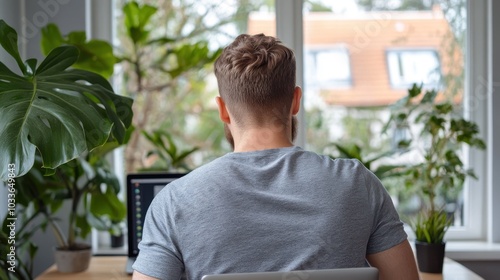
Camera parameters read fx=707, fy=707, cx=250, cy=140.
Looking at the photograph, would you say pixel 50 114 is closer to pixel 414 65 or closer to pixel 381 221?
pixel 381 221

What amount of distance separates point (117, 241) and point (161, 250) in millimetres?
1905

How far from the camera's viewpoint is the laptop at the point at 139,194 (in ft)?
8.17

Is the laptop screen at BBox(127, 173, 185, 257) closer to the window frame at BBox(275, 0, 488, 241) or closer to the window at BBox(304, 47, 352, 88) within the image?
the window frame at BBox(275, 0, 488, 241)

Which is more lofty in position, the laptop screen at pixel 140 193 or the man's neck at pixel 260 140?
the man's neck at pixel 260 140

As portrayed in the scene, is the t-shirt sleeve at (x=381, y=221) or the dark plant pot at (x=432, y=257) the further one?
the dark plant pot at (x=432, y=257)

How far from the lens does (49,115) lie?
1670 mm

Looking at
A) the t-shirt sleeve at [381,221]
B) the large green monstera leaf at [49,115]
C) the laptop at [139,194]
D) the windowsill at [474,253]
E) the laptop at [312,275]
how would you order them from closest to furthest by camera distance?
the laptop at [312,275], the t-shirt sleeve at [381,221], the large green monstera leaf at [49,115], the laptop at [139,194], the windowsill at [474,253]

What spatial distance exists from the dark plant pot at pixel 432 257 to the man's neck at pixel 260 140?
1343 mm

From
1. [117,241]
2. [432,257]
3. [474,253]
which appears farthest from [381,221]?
[117,241]

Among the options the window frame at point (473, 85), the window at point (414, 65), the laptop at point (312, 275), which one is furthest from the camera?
the window at point (414, 65)

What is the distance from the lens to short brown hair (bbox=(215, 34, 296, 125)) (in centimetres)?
137

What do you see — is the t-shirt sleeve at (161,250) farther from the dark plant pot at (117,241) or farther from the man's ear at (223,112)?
the dark plant pot at (117,241)

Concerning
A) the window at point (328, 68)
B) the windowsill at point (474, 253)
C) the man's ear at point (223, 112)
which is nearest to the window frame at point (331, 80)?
the window at point (328, 68)

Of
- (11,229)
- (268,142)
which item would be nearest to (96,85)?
(11,229)
